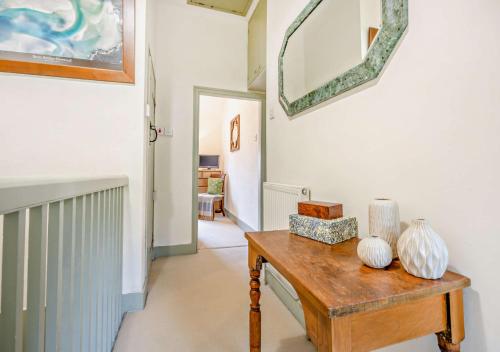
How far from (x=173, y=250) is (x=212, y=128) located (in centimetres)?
374

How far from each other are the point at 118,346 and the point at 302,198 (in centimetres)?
131

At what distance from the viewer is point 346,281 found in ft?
1.94

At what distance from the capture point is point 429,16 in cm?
77

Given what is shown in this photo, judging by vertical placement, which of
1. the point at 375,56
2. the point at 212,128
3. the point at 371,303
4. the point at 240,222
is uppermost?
the point at 212,128

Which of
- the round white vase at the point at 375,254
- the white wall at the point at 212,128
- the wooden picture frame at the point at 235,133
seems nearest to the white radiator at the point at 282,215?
the round white vase at the point at 375,254

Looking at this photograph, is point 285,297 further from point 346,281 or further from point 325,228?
point 346,281

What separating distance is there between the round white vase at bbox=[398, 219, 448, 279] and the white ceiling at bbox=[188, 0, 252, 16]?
301 centimetres

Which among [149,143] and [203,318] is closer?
[203,318]

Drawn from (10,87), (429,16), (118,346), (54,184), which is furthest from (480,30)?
(10,87)

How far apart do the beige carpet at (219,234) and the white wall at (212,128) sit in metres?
1.84

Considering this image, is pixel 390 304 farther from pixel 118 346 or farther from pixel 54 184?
pixel 118 346

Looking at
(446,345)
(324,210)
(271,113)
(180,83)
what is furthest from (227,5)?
(446,345)

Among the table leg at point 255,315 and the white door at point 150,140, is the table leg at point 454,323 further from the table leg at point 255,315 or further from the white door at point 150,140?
the white door at point 150,140

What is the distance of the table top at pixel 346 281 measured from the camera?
51 centimetres
